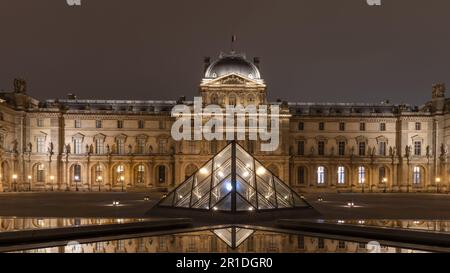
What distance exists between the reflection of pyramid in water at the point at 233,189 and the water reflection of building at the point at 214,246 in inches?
253

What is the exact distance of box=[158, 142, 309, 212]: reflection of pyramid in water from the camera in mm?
21750

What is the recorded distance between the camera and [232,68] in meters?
58.8

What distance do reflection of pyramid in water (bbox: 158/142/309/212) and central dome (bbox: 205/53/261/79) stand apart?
34259mm

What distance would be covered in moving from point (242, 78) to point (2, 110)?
24.4 meters

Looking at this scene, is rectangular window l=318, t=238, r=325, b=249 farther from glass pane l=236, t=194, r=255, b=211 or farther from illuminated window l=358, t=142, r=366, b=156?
illuminated window l=358, t=142, r=366, b=156

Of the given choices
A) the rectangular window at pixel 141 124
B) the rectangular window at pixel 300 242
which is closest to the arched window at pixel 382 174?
the rectangular window at pixel 141 124

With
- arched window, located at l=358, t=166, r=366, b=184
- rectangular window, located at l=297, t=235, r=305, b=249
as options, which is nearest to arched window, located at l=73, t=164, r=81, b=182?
arched window, located at l=358, t=166, r=366, b=184

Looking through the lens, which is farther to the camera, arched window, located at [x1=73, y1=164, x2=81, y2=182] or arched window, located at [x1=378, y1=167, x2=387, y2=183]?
arched window, located at [x1=378, y1=167, x2=387, y2=183]

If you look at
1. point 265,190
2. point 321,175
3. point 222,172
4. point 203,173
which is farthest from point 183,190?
point 321,175

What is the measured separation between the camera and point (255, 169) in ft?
79.2

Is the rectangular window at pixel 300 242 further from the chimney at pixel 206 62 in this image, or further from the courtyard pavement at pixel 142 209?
the chimney at pixel 206 62

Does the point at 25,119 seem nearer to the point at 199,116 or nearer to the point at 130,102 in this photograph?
the point at 130,102

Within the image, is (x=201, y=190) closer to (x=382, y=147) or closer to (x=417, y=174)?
(x=382, y=147)
